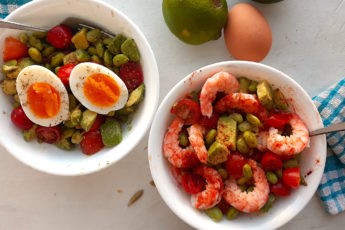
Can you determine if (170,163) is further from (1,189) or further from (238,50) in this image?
(1,189)

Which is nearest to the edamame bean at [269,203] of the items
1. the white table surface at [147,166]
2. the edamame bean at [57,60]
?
the white table surface at [147,166]

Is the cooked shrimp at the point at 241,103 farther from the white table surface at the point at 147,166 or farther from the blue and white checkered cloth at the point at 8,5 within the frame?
the blue and white checkered cloth at the point at 8,5

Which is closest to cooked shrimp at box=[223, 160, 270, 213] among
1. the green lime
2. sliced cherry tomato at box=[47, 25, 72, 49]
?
the green lime

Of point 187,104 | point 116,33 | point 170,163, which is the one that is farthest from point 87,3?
point 170,163

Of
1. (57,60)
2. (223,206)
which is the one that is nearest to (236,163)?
(223,206)

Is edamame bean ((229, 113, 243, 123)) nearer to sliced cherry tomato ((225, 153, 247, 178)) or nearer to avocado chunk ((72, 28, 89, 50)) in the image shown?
sliced cherry tomato ((225, 153, 247, 178))
